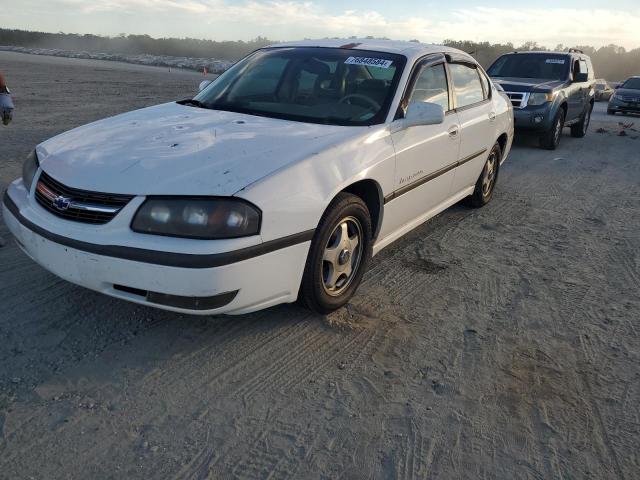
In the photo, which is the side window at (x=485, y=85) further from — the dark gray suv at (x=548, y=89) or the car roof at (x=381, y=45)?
the dark gray suv at (x=548, y=89)

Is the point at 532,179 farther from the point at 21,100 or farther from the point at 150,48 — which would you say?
the point at 150,48

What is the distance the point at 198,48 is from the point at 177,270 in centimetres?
8433

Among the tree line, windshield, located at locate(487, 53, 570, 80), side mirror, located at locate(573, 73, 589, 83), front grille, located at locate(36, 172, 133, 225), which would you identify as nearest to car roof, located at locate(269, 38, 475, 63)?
front grille, located at locate(36, 172, 133, 225)

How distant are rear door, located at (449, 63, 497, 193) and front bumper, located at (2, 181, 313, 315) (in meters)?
2.43

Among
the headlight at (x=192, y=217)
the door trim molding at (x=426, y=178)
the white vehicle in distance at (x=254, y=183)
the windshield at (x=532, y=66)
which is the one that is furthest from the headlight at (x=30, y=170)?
the windshield at (x=532, y=66)

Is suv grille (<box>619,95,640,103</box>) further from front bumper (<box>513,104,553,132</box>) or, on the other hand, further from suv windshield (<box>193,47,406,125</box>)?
suv windshield (<box>193,47,406,125</box>)

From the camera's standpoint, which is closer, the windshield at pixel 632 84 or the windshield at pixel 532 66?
the windshield at pixel 532 66

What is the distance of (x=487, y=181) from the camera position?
19.0 feet

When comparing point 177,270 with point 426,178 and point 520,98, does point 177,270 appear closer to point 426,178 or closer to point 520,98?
point 426,178

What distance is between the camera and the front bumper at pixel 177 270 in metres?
2.51

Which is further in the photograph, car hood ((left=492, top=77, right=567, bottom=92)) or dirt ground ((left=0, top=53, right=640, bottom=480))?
car hood ((left=492, top=77, right=567, bottom=92))

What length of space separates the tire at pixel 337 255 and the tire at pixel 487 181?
8.37ft

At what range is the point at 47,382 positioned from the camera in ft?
8.31

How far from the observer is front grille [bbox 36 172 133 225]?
2.60 m
